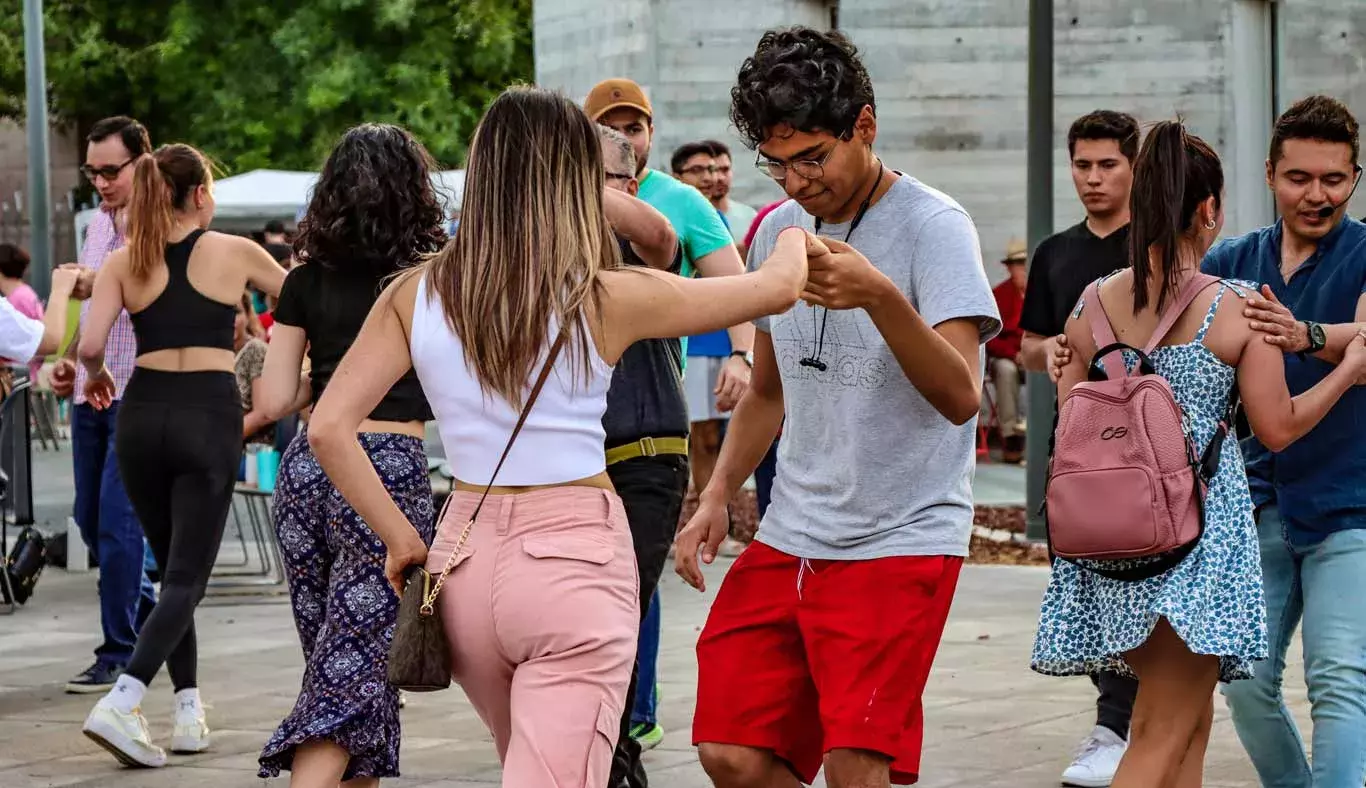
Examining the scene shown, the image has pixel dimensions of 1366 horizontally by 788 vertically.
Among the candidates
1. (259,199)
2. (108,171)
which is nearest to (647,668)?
(108,171)

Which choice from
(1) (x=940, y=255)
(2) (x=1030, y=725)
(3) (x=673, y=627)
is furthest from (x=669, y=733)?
(1) (x=940, y=255)

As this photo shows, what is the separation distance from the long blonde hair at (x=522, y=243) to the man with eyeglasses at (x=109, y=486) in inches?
174

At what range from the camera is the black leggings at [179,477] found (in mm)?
7168

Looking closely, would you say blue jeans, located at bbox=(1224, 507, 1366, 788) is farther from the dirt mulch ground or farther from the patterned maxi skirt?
the dirt mulch ground

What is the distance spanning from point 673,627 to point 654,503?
12.4ft

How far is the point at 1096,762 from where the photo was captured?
649 cm

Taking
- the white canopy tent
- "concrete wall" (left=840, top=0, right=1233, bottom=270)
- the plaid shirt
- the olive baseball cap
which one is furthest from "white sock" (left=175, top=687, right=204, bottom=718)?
the white canopy tent

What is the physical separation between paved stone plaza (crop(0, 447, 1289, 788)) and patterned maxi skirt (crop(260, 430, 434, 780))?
3.96ft

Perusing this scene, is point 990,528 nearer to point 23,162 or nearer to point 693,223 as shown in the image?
point 693,223

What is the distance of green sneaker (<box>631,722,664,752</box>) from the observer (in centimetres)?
707

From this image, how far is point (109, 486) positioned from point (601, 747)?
16.8 ft

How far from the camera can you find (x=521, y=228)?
398 centimetres

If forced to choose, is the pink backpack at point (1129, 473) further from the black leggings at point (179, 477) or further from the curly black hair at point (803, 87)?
the black leggings at point (179, 477)

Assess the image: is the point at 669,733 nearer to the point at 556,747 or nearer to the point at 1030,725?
the point at 1030,725
